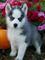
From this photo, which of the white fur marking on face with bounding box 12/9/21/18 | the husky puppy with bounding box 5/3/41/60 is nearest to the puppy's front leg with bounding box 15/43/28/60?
the husky puppy with bounding box 5/3/41/60

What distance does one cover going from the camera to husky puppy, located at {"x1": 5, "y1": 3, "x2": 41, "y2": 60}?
361 centimetres

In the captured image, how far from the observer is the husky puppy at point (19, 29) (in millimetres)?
3609

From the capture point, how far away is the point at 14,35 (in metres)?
3.74

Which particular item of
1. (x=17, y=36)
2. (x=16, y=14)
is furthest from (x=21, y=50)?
(x=16, y=14)

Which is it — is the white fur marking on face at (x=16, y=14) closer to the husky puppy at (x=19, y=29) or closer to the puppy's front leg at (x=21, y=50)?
the husky puppy at (x=19, y=29)

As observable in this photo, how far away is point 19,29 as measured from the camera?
371cm

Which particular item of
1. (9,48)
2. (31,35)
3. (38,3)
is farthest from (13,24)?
(38,3)

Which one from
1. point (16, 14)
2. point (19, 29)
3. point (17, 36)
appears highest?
point (16, 14)

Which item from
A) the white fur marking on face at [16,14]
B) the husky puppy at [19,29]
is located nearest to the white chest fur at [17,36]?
the husky puppy at [19,29]

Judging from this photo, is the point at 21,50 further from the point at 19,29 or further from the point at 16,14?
the point at 16,14

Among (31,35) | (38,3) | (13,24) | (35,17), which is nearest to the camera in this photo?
(13,24)

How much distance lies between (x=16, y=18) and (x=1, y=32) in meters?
0.52

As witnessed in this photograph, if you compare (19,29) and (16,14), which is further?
(19,29)

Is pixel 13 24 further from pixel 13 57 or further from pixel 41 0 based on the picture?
pixel 41 0
